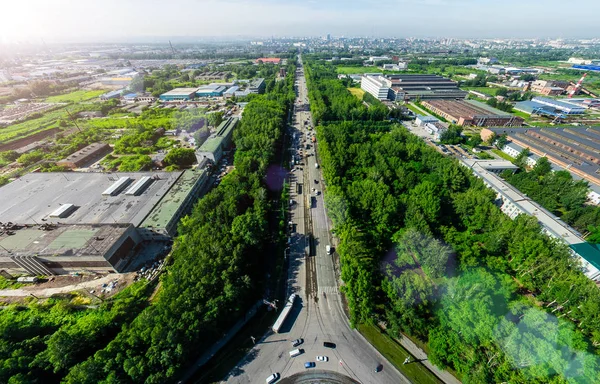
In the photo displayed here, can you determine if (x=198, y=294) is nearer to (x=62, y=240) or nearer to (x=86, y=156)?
(x=62, y=240)

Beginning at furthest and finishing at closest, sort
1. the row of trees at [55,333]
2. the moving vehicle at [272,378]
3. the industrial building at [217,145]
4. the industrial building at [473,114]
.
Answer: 1. the industrial building at [473,114]
2. the industrial building at [217,145]
3. the moving vehicle at [272,378]
4. the row of trees at [55,333]

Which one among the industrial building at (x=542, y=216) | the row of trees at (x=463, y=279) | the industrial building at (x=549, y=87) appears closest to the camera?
the row of trees at (x=463, y=279)

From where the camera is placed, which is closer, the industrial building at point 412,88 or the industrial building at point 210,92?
the industrial building at point 412,88

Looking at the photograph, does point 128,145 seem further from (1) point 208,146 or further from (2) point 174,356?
(2) point 174,356

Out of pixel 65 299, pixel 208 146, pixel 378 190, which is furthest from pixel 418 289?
pixel 208 146

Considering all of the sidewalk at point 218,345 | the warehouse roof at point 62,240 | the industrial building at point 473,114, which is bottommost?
the sidewalk at point 218,345

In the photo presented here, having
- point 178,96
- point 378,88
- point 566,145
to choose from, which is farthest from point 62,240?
point 378,88

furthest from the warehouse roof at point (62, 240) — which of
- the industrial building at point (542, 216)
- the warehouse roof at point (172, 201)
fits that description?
the industrial building at point (542, 216)

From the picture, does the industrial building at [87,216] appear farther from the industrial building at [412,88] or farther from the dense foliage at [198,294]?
the industrial building at [412,88]
